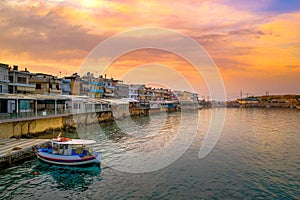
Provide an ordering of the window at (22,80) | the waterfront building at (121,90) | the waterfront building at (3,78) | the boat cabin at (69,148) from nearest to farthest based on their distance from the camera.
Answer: the boat cabin at (69,148), the waterfront building at (3,78), the window at (22,80), the waterfront building at (121,90)

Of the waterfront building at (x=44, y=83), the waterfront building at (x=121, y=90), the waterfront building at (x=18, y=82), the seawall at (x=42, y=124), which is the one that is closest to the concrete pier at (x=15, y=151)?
the seawall at (x=42, y=124)

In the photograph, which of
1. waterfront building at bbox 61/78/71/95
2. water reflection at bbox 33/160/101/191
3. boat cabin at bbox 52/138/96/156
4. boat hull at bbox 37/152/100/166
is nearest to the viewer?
water reflection at bbox 33/160/101/191

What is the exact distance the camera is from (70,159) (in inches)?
963

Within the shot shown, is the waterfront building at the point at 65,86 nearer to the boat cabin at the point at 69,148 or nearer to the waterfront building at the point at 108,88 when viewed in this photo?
the waterfront building at the point at 108,88

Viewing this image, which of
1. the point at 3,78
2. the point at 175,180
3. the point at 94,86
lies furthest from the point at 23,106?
the point at 94,86

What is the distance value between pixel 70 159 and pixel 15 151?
570 centimetres

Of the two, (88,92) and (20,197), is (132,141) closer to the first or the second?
(20,197)

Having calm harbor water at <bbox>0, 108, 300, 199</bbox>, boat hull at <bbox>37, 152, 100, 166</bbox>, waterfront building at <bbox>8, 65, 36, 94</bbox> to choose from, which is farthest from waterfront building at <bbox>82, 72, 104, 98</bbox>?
boat hull at <bbox>37, 152, 100, 166</bbox>

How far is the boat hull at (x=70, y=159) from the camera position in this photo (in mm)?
24359

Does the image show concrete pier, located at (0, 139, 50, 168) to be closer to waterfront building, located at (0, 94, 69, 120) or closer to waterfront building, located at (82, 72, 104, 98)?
waterfront building, located at (0, 94, 69, 120)

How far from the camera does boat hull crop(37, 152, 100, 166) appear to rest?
24359 millimetres

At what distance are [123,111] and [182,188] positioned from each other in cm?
6205

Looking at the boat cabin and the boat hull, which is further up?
the boat cabin

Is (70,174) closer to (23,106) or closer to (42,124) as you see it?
(42,124)
